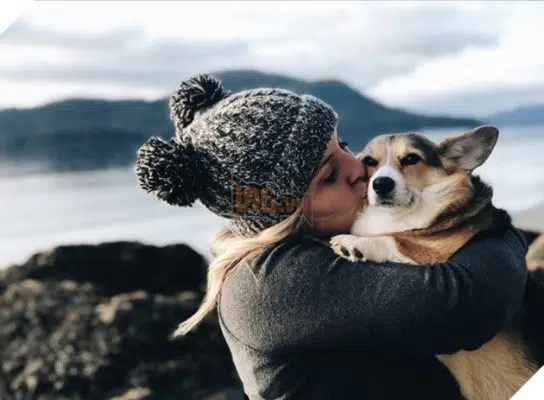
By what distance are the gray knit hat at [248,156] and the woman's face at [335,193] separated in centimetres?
2

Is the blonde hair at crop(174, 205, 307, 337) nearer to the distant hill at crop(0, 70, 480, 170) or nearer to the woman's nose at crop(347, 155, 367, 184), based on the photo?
the woman's nose at crop(347, 155, 367, 184)

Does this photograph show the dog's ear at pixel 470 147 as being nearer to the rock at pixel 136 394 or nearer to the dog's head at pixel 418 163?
the dog's head at pixel 418 163

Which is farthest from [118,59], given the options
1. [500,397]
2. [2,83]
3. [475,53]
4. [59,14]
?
[500,397]

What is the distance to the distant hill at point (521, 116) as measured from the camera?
1370 millimetres

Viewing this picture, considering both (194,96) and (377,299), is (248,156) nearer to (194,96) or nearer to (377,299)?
(194,96)

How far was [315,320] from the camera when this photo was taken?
1.15m

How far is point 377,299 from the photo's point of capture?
1.12m

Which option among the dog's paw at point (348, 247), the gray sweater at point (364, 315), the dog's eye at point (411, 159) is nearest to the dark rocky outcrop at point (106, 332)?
the gray sweater at point (364, 315)

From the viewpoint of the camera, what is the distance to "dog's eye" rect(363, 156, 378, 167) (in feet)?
4.33

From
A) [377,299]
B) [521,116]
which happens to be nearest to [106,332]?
[377,299]

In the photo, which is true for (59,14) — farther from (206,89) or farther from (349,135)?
(349,135)

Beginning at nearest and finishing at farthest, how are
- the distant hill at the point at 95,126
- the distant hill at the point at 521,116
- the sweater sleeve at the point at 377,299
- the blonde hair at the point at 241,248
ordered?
the sweater sleeve at the point at 377,299 < the blonde hair at the point at 241,248 < the distant hill at the point at 521,116 < the distant hill at the point at 95,126

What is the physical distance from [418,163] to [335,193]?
17 cm

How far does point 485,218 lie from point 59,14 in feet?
3.34
